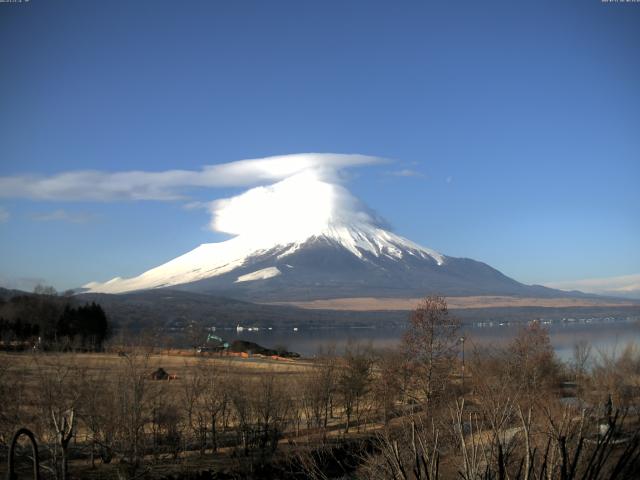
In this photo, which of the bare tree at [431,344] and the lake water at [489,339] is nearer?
the bare tree at [431,344]

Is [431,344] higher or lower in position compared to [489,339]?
higher

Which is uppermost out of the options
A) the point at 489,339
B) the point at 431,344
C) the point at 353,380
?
the point at 431,344

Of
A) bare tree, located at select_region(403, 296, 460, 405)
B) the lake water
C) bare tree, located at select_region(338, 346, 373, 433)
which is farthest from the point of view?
the lake water

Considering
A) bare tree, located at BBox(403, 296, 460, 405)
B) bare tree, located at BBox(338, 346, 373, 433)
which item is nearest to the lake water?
bare tree, located at BBox(338, 346, 373, 433)

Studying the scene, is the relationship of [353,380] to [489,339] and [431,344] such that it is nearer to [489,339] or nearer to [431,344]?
[431,344]

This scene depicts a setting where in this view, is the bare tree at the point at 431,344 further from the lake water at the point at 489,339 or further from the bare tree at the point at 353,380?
the lake water at the point at 489,339

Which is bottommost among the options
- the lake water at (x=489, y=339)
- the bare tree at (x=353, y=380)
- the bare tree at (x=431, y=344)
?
the lake water at (x=489, y=339)

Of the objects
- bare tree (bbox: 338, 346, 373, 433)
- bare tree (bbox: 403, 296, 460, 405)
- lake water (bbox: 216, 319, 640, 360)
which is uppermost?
bare tree (bbox: 403, 296, 460, 405)

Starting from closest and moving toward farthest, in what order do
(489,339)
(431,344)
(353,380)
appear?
1. (431,344)
2. (353,380)
3. (489,339)

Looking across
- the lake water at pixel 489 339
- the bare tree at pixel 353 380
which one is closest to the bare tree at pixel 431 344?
the bare tree at pixel 353 380

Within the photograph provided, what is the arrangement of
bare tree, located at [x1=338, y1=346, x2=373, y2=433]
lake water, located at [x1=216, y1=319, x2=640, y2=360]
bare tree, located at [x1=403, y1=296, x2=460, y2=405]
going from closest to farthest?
bare tree, located at [x1=403, y1=296, x2=460, y2=405] < bare tree, located at [x1=338, y1=346, x2=373, y2=433] < lake water, located at [x1=216, y1=319, x2=640, y2=360]

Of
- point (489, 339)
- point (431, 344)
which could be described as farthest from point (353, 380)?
point (489, 339)

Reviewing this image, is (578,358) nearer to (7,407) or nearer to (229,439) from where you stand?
(229,439)

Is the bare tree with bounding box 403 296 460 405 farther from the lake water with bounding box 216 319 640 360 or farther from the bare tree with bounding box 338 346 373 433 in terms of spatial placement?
the lake water with bounding box 216 319 640 360
